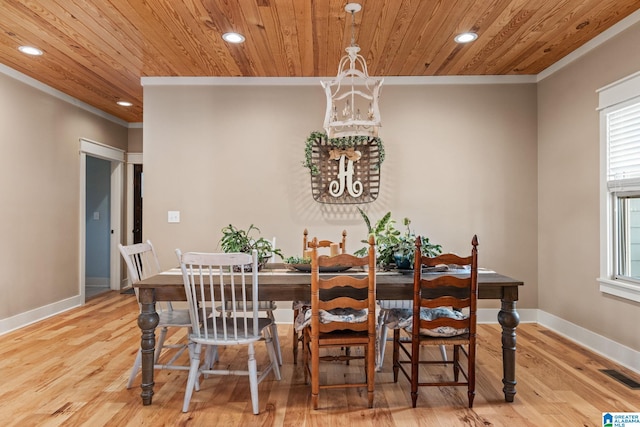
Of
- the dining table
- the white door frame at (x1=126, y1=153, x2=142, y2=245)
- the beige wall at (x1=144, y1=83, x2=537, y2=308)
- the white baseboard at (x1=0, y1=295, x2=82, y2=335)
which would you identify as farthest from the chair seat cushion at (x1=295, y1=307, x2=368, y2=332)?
the white door frame at (x1=126, y1=153, x2=142, y2=245)

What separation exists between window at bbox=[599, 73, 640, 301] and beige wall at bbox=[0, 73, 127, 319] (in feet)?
17.3

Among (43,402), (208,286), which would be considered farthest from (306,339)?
(43,402)

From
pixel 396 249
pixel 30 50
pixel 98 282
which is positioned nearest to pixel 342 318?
pixel 396 249

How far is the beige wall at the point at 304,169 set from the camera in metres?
4.52

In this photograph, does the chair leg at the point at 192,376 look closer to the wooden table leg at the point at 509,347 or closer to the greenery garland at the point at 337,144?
the wooden table leg at the point at 509,347

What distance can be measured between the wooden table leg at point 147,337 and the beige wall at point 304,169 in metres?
2.03

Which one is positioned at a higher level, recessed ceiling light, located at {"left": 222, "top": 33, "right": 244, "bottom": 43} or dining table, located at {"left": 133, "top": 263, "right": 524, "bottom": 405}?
recessed ceiling light, located at {"left": 222, "top": 33, "right": 244, "bottom": 43}

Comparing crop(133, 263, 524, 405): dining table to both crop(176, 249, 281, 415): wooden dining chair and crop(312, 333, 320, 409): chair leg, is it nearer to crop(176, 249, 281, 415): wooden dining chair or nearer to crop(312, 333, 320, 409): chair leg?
crop(176, 249, 281, 415): wooden dining chair

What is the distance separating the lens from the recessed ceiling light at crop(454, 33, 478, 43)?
11.2 ft

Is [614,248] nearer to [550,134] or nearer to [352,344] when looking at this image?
[550,134]

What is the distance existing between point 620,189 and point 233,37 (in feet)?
10.5

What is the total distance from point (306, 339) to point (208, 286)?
824mm

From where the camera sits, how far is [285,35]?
339 cm

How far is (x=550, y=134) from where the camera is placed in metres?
4.26
